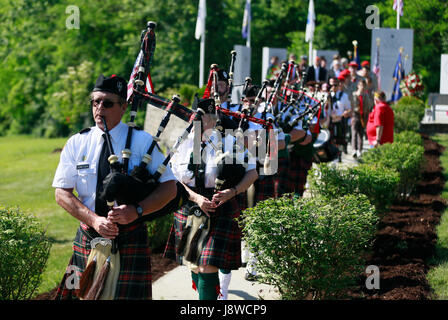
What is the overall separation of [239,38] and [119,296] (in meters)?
27.8

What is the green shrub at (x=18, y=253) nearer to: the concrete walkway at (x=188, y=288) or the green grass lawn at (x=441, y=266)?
the concrete walkway at (x=188, y=288)

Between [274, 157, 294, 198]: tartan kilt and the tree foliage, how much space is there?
19668 mm

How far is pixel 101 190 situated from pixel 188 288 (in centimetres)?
255

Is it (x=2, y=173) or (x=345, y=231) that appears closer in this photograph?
(x=345, y=231)

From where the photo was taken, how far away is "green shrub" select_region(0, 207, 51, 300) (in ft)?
13.8

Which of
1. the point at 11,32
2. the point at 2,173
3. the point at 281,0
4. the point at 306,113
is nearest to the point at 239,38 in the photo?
the point at 281,0

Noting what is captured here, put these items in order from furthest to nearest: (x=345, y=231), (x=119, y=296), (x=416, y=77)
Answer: (x=416, y=77) < (x=345, y=231) < (x=119, y=296)

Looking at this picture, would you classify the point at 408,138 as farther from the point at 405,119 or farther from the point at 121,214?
the point at 121,214

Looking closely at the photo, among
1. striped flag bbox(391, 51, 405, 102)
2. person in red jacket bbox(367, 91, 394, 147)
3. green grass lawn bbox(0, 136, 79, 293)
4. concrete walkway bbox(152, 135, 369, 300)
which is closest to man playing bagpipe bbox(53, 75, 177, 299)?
green grass lawn bbox(0, 136, 79, 293)

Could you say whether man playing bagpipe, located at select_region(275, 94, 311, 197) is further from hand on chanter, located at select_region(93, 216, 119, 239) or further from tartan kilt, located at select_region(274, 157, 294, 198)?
hand on chanter, located at select_region(93, 216, 119, 239)

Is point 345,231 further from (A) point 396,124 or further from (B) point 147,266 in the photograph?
(A) point 396,124

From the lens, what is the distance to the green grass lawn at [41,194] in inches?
286

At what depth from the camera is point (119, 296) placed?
3.33 m

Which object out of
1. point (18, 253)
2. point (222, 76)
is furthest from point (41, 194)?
point (18, 253)
